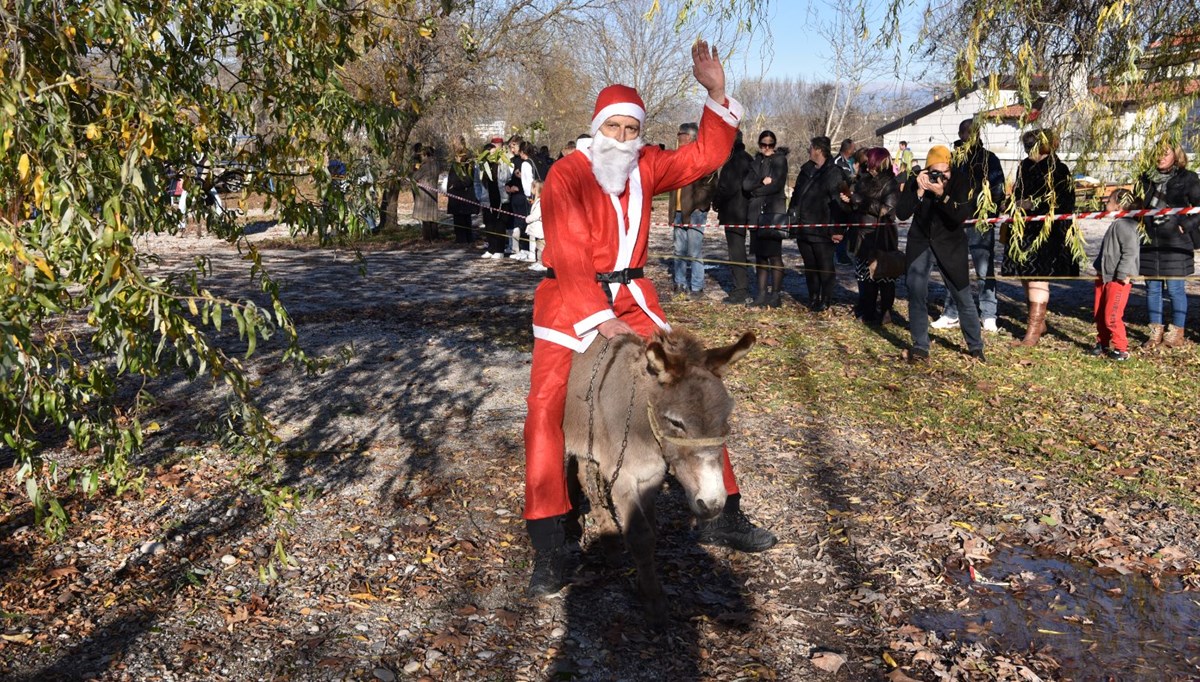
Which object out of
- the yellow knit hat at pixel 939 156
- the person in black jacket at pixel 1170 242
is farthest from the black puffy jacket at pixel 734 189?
the person in black jacket at pixel 1170 242

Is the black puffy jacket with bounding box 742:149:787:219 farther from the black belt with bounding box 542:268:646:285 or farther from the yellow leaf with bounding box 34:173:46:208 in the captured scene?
the yellow leaf with bounding box 34:173:46:208

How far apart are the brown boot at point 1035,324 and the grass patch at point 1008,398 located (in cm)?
14

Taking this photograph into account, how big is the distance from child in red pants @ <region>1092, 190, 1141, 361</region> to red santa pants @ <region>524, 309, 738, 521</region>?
6.92m

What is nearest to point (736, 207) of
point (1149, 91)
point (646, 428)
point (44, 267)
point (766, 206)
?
point (766, 206)

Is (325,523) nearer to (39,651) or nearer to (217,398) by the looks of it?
(39,651)

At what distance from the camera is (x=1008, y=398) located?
856 cm

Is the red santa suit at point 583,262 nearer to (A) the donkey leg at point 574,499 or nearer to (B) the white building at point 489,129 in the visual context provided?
(A) the donkey leg at point 574,499

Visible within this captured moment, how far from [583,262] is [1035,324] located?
7793 millimetres

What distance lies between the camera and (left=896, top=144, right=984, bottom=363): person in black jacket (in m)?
9.22

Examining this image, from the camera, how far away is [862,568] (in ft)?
17.3

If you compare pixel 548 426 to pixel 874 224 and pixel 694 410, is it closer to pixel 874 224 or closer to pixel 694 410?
pixel 694 410

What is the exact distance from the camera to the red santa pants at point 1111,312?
378 inches

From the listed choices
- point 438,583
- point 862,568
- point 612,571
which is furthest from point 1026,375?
point 438,583

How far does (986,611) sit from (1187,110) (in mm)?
4488
